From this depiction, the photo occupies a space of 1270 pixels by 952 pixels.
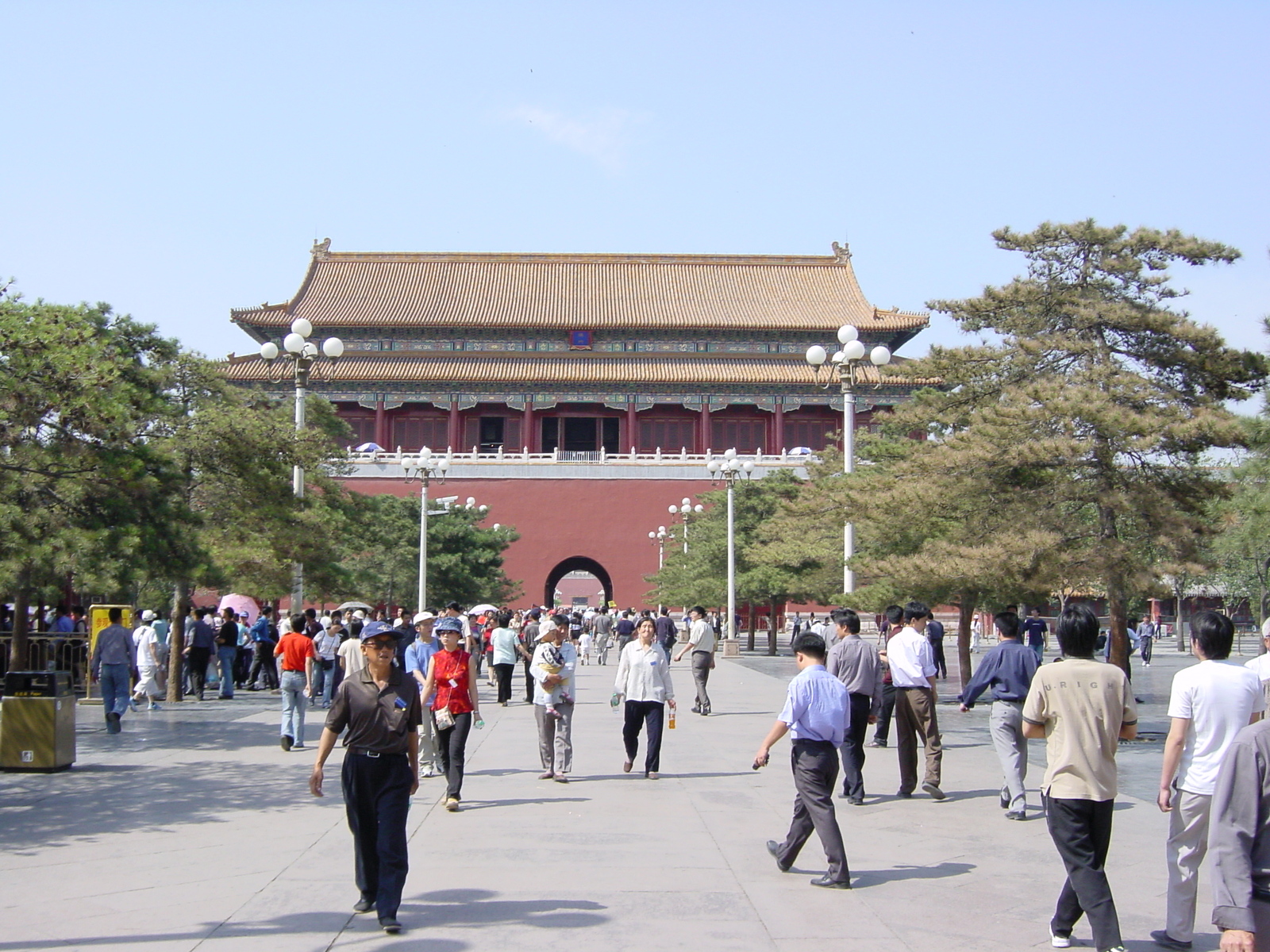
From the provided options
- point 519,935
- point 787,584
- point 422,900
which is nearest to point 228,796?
point 422,900

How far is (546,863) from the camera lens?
6715 millimetres

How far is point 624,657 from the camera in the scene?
10156 mm

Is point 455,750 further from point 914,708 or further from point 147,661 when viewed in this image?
point 147,661

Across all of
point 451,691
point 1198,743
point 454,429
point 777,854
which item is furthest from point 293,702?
Answer: point 454,429

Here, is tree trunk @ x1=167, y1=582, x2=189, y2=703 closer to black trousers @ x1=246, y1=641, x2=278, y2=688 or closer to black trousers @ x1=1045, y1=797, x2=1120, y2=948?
black trousers @ x1=246, y1=641, x2=278, y2=688

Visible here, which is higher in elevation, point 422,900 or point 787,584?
point 787,584

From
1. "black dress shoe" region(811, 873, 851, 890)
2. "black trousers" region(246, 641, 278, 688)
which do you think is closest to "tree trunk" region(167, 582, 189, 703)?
"black trousers" region(246, 641, 278, 688)

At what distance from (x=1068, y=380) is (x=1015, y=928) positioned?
9.10m

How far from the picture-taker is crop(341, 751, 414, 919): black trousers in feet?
18.2

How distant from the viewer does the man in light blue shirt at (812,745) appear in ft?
20.6

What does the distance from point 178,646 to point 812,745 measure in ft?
43.7

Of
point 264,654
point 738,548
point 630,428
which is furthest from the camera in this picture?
point 630,428

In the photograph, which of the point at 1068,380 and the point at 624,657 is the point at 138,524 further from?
the point at 1068,380

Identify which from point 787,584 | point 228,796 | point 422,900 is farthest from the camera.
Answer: point 787,584
